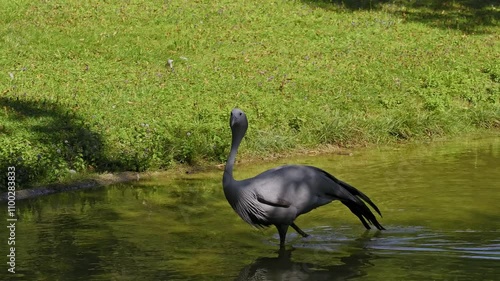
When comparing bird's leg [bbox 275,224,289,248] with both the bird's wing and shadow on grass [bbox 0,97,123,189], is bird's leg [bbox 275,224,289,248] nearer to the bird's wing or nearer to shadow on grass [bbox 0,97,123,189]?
the bird's wing

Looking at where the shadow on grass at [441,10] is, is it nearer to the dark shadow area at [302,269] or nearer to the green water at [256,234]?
the green water at [256,234]

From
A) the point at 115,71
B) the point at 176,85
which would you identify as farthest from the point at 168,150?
the point at 115,71

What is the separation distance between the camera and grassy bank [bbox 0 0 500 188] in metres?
12.3

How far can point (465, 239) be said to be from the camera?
26.9 feet

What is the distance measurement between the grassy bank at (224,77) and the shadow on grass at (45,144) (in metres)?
0.02

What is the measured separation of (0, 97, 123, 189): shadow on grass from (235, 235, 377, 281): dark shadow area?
402 centimetres

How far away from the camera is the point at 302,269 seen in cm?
759

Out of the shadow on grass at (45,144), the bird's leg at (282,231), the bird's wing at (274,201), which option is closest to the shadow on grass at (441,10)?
the shadow on grass at (45,144)

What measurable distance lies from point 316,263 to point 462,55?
35.3 ft

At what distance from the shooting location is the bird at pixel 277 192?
26.0ft

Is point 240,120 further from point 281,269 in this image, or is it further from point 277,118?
point 277,118

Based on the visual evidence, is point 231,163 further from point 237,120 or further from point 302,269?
point 302,269

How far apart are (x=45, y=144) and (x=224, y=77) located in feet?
15.2

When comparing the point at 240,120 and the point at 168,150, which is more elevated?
the point at 240,120
